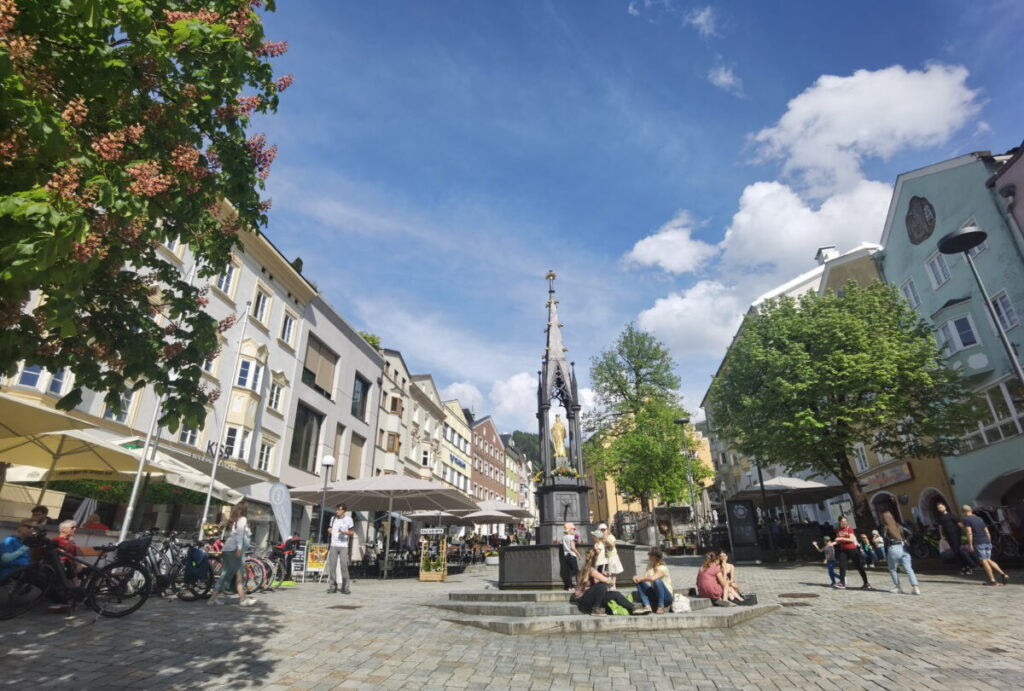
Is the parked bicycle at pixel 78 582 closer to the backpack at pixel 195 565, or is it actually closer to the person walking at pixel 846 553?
the backpack at pixel 195 565

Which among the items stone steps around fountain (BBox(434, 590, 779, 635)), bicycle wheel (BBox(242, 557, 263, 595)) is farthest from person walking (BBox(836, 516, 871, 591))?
bicycle wheel (BBox(242, 557, 263, 595))

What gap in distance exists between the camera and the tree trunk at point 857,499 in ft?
61.4

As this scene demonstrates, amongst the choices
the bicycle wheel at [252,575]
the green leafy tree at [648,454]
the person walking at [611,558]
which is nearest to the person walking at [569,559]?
the person walking at [611,558]

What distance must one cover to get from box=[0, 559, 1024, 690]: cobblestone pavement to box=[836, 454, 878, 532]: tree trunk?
9.73 m

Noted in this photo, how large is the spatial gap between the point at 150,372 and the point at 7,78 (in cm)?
274

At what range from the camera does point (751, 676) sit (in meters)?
5.68

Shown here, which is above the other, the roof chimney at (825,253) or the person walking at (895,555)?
the roof chimney at (825,253)

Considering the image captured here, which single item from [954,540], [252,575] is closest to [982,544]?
[954,540]

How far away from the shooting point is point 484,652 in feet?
22.4

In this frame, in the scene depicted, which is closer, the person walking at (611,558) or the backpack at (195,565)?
the person walking at (611,558)

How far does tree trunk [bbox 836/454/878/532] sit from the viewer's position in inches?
737

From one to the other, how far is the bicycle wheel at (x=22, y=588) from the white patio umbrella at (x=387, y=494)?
351 inches

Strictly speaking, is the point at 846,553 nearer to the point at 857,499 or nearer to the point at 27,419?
the point at 857,499

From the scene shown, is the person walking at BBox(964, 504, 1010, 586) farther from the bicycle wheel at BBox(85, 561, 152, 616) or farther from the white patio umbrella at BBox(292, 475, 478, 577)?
the bicycle wheel at BBox(85, 561, 152, 616)
